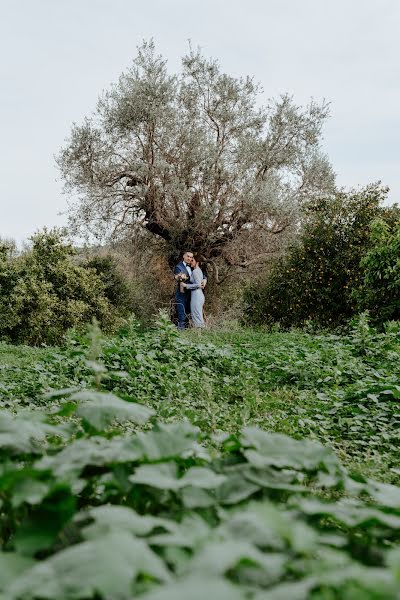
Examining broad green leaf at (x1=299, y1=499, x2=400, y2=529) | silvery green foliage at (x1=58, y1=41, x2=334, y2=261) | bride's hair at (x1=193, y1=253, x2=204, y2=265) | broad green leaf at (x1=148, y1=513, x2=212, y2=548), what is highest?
silvery green foliage at (x1=58, y1=41, x2=334, y2=261)

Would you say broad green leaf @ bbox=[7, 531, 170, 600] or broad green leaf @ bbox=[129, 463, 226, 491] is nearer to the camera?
broad green leaf @ bbox=[7, 531, 170, 600]

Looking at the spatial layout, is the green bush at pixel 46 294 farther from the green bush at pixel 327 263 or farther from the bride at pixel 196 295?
the green bush at pixel 327 263

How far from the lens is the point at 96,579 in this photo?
98 cm

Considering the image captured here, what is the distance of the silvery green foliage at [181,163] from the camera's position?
16297 mm

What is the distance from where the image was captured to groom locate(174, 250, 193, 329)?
51.0 ft

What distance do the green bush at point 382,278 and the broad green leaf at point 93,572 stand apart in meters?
9.70

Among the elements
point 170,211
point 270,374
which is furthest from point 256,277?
point 270,374

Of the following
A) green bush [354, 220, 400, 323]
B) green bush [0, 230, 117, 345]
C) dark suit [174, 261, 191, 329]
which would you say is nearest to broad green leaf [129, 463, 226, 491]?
green bush [354, 220, 400, 323]

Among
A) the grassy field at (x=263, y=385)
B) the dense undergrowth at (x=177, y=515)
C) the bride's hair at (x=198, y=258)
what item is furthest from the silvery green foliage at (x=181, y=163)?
the dense undergrowth at (x=177, y=515)

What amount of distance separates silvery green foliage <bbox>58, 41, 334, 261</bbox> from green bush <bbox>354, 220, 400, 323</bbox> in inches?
227

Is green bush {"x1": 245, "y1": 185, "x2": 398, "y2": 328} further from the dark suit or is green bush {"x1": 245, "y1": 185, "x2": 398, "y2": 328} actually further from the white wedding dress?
the dark suit

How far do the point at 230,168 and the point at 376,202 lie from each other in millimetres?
4477

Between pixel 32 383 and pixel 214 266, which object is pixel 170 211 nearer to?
pixel 214 266

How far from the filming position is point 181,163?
16.5m
